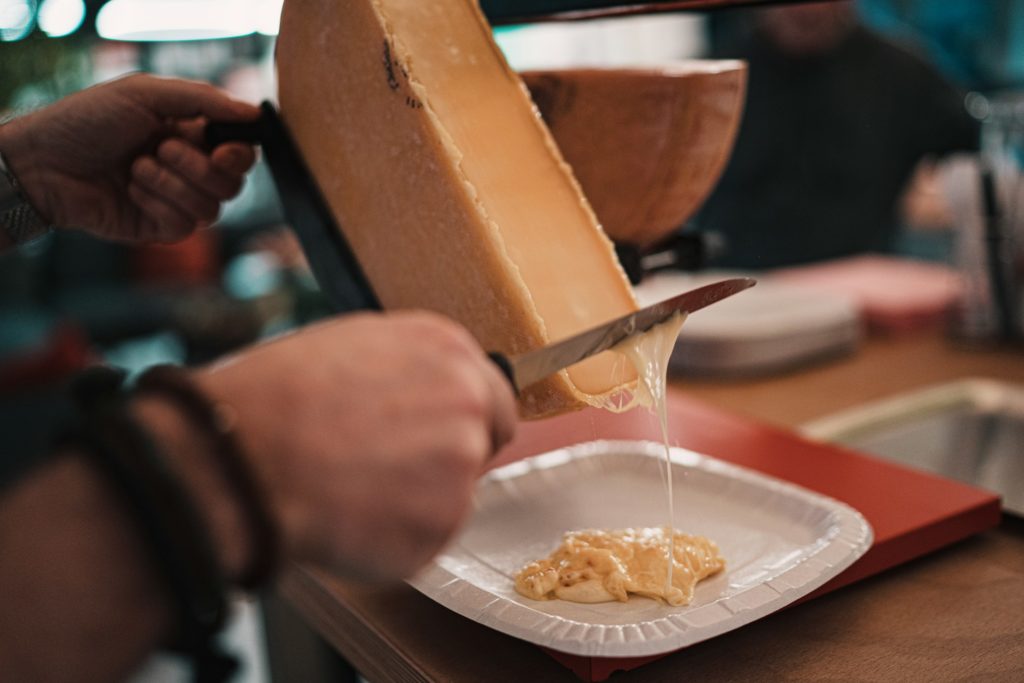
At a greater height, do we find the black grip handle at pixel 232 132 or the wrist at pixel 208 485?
the black grip handle at pixel 232 132

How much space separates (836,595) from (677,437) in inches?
13.2

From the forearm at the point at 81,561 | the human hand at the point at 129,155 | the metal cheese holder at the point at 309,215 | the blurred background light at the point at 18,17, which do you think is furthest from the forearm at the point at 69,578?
the blurred background light at the point at 18,17

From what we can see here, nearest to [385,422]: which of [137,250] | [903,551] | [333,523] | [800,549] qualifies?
[333,523]

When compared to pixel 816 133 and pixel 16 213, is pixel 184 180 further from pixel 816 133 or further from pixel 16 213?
pixel 816 133

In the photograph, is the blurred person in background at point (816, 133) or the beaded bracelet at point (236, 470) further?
the blurred person in background at point (816, 133)

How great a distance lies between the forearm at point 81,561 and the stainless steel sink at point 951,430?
3.06 feet

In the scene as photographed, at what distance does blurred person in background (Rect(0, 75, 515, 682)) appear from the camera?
1.36 ft

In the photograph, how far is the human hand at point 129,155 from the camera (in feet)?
3.20

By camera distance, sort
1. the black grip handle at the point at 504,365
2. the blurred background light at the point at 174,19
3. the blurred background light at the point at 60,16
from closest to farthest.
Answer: the black grip handle at the point at 504,365, the blurred background light at the point at 60,16, the blurred background light at the point at 174,19

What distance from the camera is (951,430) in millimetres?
1248

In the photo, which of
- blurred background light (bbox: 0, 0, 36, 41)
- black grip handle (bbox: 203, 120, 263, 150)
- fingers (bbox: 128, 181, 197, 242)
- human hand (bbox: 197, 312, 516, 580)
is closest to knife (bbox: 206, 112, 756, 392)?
black grip handle (bbox: 203, 120, 263, 150)

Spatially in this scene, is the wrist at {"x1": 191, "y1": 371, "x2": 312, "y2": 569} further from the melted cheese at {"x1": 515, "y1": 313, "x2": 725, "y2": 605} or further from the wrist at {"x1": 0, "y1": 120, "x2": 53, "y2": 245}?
the wrist at {"x1": 0, "y1": 120, "x2": 53, "y2": 245}

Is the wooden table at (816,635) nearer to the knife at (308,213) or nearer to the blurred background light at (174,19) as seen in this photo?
the knife at (308,213)

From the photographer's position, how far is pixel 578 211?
0.80m
